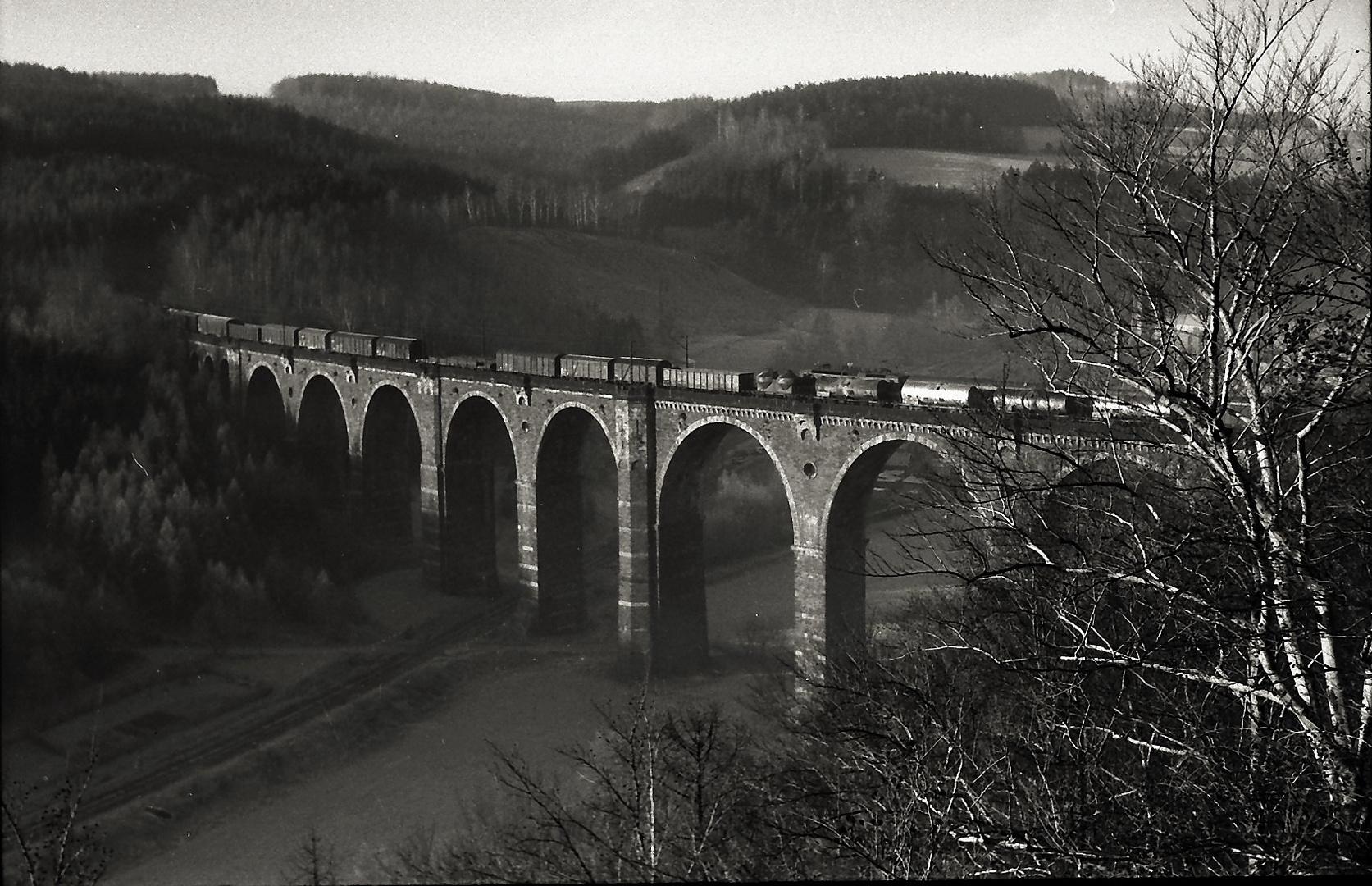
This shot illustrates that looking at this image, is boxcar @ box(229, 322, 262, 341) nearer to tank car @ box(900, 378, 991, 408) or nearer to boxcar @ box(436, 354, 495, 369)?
boxcar @ box(436, 354, 495, 369)

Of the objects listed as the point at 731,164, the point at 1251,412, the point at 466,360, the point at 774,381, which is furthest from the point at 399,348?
the point at 1251,412

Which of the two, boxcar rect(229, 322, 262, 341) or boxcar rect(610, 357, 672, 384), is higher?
boxcar rect(229, 322, 262, 341)

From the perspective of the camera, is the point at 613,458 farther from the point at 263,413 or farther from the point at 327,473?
the point at 263,413

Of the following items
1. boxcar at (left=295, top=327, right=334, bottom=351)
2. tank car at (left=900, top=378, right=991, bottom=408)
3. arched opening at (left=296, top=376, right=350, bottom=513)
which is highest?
boxcar at (left=295, top=327, right=334, bottom=351)

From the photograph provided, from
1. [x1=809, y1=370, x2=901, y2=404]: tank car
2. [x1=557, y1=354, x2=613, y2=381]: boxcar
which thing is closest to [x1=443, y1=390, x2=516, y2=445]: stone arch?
[x1=557, y1=354, x2=613, y2=381]: boxcar

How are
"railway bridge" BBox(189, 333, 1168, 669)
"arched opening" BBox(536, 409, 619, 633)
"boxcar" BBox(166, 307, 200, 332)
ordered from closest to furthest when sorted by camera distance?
1. "railway bridge" BBox(189, 333, 1168, 669)
2. "arched opening" BBox(536, 409, 619, 633)
3. "boxcar" BBox(166, 307, 200, 332)


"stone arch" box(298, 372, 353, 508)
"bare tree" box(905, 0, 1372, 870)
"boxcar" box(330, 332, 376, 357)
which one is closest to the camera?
"bare tree" box(905, 0, 1372, 870)

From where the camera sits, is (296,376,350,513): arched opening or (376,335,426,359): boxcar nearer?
(376,335,426,359): boxcar
